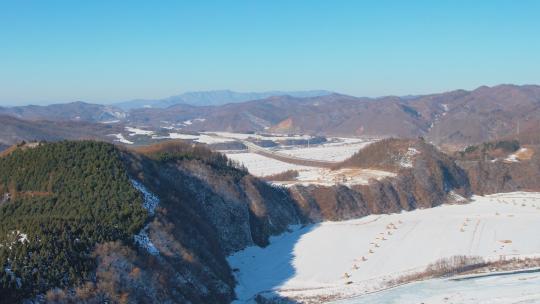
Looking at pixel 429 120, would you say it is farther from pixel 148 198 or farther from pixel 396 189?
pixel 148 198

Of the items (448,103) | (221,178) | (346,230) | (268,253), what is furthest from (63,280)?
(448,103)

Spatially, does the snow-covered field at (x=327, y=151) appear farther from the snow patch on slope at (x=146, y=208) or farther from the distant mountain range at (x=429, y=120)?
the snow patch on slope at (x=146, y=208)

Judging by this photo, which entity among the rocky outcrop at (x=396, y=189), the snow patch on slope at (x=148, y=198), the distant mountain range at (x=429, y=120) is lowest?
the rocky outcrop at (x=396, y=189)

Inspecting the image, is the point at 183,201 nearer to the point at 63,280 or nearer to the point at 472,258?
the point at 63,280

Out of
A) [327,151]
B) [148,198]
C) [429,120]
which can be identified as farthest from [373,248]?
[429,120]

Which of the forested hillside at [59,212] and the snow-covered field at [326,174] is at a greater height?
the forested hillside at [59,212]

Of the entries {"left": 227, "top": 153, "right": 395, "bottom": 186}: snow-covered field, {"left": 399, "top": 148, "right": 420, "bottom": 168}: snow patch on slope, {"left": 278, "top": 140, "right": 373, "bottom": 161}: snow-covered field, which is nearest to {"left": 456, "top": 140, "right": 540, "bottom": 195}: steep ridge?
{"left": 399, "top": 148, "right": 420, "bottom": 168}: snow patch on slope

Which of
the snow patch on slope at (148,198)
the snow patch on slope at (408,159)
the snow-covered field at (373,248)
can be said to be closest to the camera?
the snow patch on slope at (148,198)

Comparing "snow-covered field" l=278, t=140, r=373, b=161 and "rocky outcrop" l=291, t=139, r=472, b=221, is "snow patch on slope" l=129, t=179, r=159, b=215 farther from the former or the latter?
"snow-covered field" l=278, t=140, r=373, b=161

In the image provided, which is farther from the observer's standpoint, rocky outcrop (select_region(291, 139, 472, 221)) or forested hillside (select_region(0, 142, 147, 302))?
rocky outcrop (select_region(291, 139, 472, 221))

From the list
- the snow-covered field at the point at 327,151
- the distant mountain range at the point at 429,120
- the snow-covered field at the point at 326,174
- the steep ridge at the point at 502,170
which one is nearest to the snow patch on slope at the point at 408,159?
the snow-covered field at the point at 326,174
